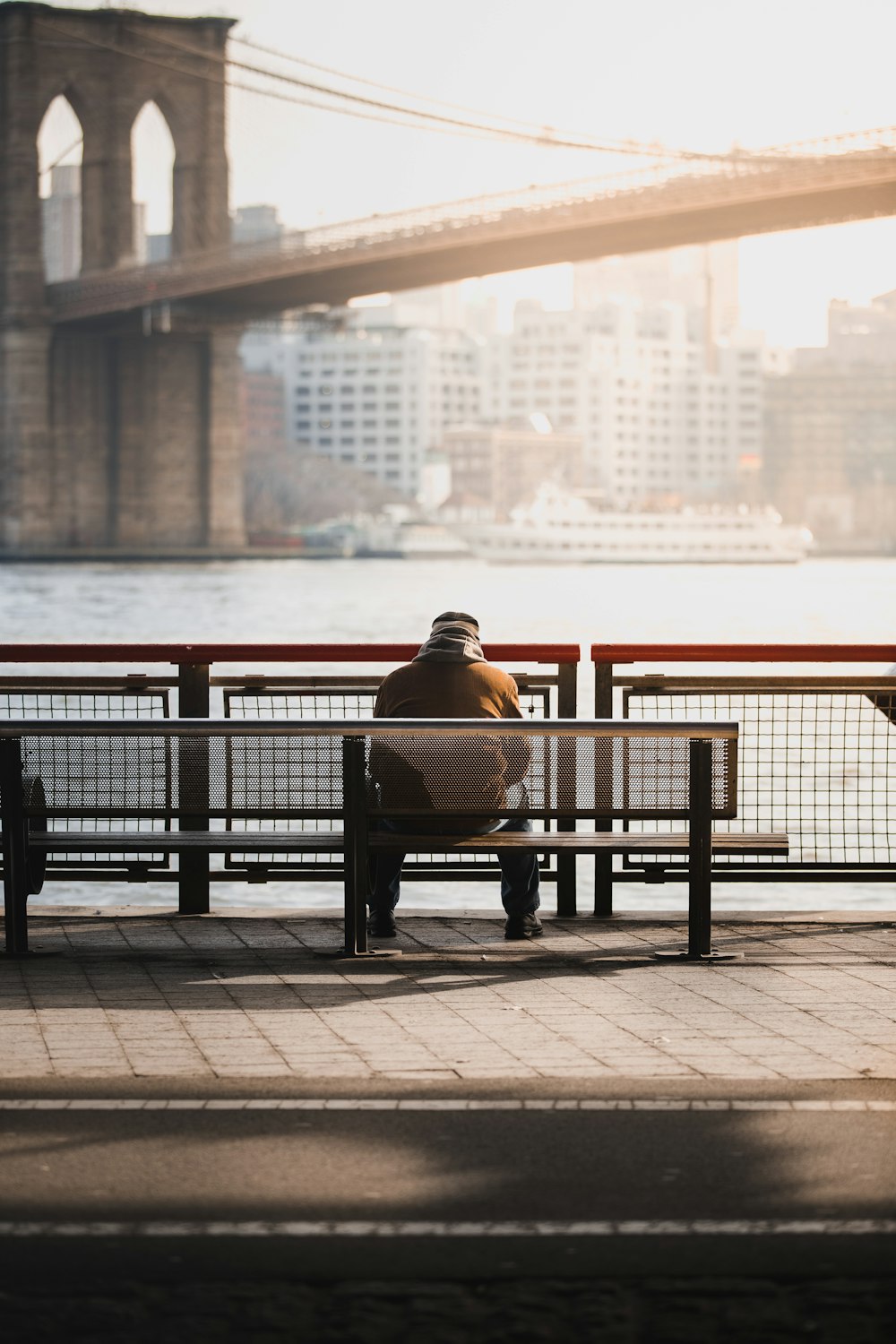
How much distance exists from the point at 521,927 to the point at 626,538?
95.8 metres

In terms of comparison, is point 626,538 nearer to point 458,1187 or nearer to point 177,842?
point 177,842

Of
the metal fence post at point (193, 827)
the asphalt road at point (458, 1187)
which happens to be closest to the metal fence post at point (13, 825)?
the metal fence post at point (193, 827)

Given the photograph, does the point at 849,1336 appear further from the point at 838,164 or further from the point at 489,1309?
the point at 838,164

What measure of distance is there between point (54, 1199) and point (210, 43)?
2959 inches

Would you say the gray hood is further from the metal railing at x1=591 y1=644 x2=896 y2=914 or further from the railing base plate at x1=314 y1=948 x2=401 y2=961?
the railing base plate at x1=314 y1=948 x2=401 y2=961

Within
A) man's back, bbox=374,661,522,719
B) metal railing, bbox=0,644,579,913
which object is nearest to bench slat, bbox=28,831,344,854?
man's back, bbox=374,661,522,719

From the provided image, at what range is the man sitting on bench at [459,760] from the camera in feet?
18.2

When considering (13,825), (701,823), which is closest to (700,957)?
(701,823)

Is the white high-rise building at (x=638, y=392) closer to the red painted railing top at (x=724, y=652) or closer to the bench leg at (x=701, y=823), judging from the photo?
the red painted railing top at (x=724, y=652)

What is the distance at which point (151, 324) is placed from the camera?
5991cm

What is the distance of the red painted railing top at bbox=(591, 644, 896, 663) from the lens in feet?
20.5

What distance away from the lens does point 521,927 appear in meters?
5.94

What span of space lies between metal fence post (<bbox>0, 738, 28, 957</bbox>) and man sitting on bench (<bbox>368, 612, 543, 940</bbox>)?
96 cm

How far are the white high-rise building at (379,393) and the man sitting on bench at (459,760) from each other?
127839mm
